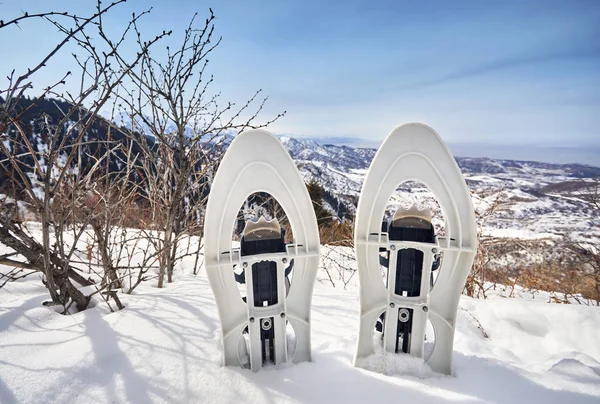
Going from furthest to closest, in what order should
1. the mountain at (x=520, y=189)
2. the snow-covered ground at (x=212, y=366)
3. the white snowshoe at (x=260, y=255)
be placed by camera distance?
the mountain at (x=520, y=189) < the white snowshoe at (x=260, y=255) < the snow-covered ground at (x=212, y=366)

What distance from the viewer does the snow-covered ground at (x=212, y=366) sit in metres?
1.44

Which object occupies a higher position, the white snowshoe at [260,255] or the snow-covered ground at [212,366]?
the white snowshoe at [260,255]

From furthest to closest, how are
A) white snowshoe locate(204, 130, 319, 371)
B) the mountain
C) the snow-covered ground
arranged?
the mountain, white snowshoe locate(204, 130, 319, 371), the snow-covered ground

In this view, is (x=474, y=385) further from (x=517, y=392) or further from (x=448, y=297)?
(x=448, y=297)

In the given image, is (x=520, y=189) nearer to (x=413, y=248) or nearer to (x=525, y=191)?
(x=525, y=191)

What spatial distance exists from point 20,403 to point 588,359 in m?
3.27

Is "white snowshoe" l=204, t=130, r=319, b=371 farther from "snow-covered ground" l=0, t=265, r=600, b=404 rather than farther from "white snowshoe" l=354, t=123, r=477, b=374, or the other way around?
"white snowshoe" l=354, t=123, r=477, b=374

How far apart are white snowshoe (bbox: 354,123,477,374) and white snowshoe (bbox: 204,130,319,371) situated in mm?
344

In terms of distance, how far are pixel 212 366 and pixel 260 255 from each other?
0.70 metres

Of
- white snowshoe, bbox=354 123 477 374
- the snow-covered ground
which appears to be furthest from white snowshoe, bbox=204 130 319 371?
white snowshoe, bbox=354 123 477 374

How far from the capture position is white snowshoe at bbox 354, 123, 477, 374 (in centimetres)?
163

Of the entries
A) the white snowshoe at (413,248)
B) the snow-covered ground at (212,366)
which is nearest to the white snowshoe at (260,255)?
the snow-covered ground at (212,366)

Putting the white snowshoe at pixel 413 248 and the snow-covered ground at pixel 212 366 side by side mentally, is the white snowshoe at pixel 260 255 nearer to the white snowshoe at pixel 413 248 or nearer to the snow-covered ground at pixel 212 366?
the snow-covered ground at pixel 212 366

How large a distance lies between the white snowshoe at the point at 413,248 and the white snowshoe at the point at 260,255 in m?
0.34
